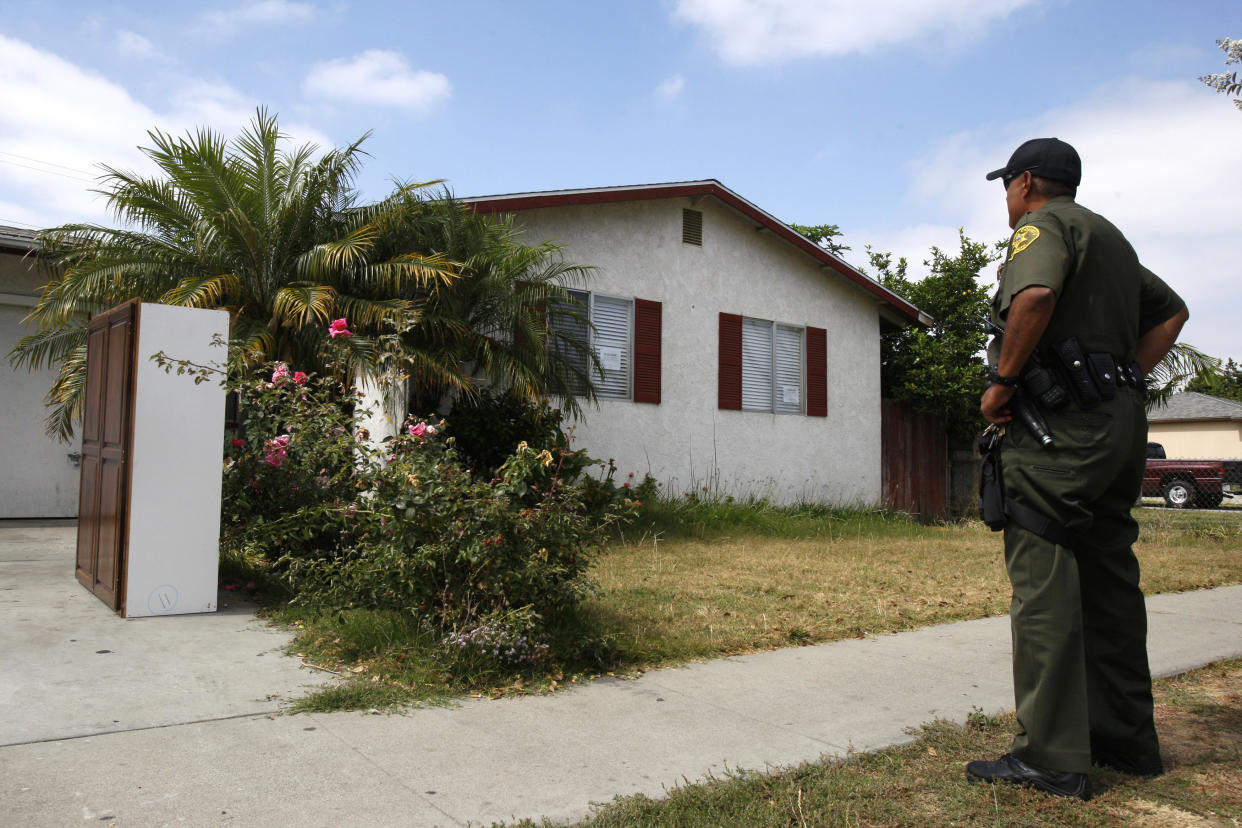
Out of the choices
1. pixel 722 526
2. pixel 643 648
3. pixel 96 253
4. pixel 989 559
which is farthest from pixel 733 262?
pixel 643 648

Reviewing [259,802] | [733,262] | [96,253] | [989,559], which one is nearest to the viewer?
[259,802]

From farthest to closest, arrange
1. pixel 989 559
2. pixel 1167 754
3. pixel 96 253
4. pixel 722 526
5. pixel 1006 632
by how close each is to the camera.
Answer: pixel 722 526, pixel 989 559, pixel 96 253, pixel 1006 632, pixel 1167 754

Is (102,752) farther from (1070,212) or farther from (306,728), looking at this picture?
(1070,212)

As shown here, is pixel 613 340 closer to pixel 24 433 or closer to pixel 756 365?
pixel 756 365

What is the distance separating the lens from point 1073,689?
3219 millimetres

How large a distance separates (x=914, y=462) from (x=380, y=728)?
1352 cm

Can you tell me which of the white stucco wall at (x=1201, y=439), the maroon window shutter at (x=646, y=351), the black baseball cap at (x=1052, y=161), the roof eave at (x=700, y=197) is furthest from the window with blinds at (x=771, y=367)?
the white stucco wall at (x=1201, y=439)

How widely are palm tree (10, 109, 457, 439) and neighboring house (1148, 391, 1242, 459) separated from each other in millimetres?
33159

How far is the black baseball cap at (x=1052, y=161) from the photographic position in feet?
11.8

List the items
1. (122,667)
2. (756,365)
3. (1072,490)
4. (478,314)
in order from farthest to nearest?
1. (756,365)
2. (478,314)
3. (122,667)
4. (1072,490)

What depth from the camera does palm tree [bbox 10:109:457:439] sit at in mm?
9016

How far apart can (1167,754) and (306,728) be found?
11.2ft

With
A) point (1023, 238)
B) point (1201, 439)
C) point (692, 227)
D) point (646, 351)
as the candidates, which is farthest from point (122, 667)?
point (1201, 439)

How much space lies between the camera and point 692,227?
44.9ft
